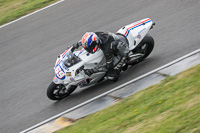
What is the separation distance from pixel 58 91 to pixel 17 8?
7.49m

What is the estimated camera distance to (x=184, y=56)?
27.8ft

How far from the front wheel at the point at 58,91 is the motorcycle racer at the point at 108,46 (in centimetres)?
81

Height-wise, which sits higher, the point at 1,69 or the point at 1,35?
the point at 1,35

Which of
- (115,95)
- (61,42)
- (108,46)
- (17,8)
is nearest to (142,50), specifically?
(108,46)

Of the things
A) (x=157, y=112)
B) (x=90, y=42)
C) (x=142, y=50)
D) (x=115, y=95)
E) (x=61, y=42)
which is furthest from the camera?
(x=61, y=42)

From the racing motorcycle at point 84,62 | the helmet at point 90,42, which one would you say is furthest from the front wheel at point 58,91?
the helmet at point 90,42

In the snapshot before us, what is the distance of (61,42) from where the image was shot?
35.8 feet

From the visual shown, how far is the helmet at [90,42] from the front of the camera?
294 inches

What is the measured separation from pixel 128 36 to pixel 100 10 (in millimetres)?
3946

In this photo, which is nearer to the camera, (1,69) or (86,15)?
(1,69)

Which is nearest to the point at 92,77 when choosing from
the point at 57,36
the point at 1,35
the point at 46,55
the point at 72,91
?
the point at 72,91

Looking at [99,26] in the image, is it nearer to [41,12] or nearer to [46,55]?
[46,55]

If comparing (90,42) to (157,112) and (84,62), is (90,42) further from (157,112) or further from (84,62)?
(157,112)

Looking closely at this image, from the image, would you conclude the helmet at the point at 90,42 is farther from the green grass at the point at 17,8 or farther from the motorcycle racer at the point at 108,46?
the green grass at the point at 17,8
